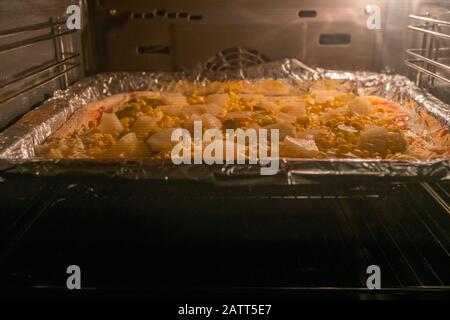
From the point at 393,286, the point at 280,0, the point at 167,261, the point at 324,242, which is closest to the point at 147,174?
the point at 167,261

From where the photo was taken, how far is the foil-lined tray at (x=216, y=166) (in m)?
1.15

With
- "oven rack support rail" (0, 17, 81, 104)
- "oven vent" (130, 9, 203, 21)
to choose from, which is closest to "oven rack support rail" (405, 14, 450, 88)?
"oven vent" (130, 9, 203, 21)

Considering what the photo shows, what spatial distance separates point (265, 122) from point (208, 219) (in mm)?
545

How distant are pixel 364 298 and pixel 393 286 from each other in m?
0.10

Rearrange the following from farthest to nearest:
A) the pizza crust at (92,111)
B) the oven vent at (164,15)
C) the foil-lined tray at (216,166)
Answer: the oven vent at (164,15) < the pizza crust at (92,111) < the foil-lined tray at (216,166)

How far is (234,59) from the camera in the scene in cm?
227

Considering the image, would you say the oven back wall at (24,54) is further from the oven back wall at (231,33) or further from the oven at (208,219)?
the oven back wall at (231,33)

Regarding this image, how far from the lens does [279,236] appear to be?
4.43 feet

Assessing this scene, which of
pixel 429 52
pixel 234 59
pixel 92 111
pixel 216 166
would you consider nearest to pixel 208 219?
pixel 216 166

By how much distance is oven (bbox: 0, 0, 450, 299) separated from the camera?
1174 mm

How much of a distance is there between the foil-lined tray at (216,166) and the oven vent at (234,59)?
0.03 m

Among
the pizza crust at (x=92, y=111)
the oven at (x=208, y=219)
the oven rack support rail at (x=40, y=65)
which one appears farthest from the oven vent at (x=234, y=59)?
the oven rack support rail at (x=40, y=65)

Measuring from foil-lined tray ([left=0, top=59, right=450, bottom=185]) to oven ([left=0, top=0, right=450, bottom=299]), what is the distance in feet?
0.08

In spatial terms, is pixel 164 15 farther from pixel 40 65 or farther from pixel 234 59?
pixel 40 65
